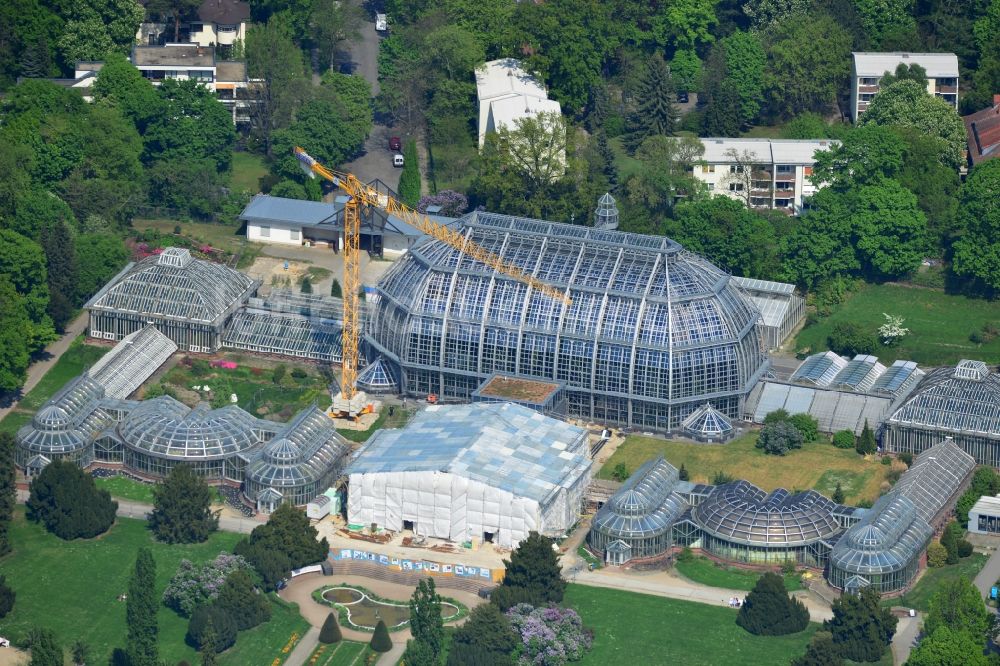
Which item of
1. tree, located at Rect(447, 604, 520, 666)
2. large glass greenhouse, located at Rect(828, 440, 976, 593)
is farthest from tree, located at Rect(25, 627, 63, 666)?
large glass greenhouse, located at Rect(828, 440, 976, 593)

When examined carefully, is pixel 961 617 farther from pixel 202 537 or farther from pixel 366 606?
pixel 202 537

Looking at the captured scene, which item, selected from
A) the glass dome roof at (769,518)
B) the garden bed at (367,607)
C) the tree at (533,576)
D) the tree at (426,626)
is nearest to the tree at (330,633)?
the garden bed at (367,607)

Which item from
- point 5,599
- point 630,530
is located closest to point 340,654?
point 5,599

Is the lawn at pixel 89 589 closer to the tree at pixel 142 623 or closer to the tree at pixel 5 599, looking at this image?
the tree at pixel 5 599

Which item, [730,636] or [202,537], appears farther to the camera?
[202,537]

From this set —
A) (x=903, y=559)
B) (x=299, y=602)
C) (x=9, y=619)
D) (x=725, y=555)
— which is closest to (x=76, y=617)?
(x=9, y=619)

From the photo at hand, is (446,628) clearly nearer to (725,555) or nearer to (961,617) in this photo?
(725,555)
